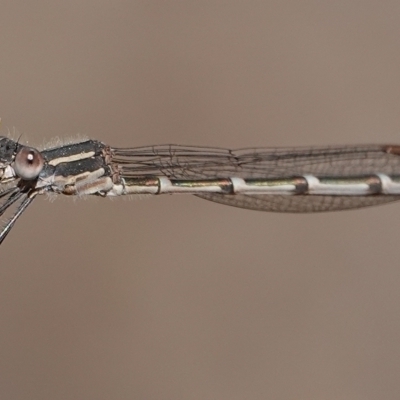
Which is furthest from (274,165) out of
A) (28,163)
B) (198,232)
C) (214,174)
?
(198,232)

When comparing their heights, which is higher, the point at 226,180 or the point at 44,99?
the point at 44,99

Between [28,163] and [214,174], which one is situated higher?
[214,174]

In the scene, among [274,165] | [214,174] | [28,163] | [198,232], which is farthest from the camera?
[198,232]

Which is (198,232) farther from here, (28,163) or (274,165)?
(28,163)

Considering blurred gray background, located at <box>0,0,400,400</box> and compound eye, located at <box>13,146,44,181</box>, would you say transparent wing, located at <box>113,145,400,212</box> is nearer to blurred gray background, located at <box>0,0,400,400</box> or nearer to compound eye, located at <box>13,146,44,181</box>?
compound eye, located at <box>13,146,44,181</box>

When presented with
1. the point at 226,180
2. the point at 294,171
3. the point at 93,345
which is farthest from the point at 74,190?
the point at 93,345

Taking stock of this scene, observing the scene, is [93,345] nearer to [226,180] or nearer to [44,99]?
[44,99]

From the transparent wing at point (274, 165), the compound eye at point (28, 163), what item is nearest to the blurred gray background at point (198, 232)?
the transparent wing at point (274, 165)

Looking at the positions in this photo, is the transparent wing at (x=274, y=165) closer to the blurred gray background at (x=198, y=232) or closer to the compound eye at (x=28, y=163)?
the compound eye at (x=28, y=163)
